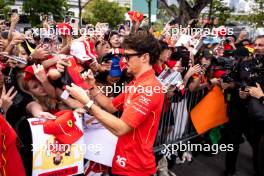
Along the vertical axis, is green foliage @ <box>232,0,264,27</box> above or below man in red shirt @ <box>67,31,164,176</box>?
above

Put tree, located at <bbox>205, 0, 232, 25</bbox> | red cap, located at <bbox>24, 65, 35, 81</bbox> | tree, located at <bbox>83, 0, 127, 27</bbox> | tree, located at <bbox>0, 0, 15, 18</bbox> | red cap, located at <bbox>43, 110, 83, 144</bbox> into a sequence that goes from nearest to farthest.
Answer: red cap, located at <bbox>43, 110, 83, 144</bbox> → red cap, located at <bbox>24, 65, 35, 81</bbox> → tree, located at <bbox>205, 0, 232, 25</bbox> → tree, located at <bbox>0, 0, 15, 18</bbox> → tree, located at <bbox>83, 0, 127, 27</bbox>

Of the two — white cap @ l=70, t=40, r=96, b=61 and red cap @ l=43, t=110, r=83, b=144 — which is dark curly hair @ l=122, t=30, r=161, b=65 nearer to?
red cap @ l=43, t=110, r=83, b=144

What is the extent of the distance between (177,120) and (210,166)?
3.61 ft

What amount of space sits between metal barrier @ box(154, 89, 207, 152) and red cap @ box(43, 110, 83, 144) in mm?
1519

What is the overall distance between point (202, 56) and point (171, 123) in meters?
1.44

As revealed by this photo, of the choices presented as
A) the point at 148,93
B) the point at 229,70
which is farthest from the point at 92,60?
the point at 229,70

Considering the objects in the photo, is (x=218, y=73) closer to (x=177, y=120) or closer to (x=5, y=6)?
(x=177, y=120)

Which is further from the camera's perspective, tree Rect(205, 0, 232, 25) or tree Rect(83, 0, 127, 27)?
tree Rect(83, 0, 127, 27)

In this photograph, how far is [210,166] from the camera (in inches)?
206

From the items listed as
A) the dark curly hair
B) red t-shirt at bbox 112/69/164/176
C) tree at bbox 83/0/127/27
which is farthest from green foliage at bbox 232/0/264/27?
red t-shirt at bbox 112/69/164/176

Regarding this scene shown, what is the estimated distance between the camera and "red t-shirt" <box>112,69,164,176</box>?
102 inches

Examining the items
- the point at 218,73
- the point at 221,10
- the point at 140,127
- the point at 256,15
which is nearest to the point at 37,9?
the point at 221,10

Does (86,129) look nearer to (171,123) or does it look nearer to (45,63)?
(45,63)

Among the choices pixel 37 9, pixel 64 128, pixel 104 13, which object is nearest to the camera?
pixel 64 128
